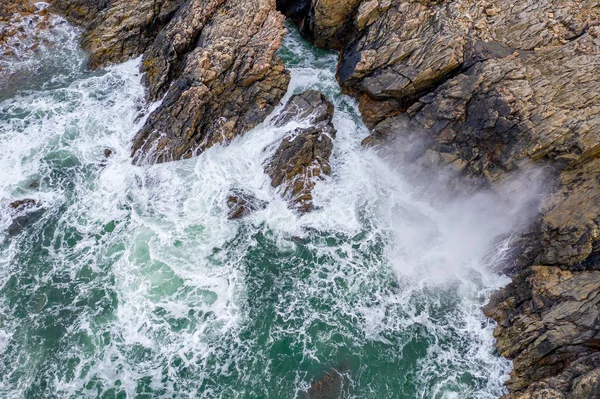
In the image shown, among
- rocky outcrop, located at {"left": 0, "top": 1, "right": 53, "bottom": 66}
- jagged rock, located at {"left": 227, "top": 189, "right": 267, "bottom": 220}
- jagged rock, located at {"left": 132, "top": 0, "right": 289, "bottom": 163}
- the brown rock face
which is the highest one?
the brown rock face

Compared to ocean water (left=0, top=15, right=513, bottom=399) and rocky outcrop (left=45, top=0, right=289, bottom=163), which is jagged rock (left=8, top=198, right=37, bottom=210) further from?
rocky outcrop (left=45, top=0, right=289, bottom=163)

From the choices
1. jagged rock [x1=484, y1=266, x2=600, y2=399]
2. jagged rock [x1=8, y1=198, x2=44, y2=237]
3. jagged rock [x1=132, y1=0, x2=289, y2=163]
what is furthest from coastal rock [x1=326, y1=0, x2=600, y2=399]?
jagged rock [x1=8, y1=198, x2=44, y2=237]

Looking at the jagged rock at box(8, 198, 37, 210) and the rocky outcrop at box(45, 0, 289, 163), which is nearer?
the jagged rock at box(8, 198, 37, 210)

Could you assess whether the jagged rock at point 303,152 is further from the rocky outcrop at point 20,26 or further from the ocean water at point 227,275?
the rocky outcrop at point 20,26

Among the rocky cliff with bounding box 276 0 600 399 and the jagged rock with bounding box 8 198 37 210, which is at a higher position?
the rocky cliff with bounding box 276 0 600 399

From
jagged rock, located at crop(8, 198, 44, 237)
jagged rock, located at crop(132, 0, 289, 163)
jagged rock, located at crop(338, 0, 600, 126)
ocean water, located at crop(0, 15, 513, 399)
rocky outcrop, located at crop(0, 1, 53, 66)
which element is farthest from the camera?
rocky outcrop, located at crop(0, 1, 53, 66)

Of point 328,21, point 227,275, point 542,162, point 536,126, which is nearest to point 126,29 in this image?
point 328,21

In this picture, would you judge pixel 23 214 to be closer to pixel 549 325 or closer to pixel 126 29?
pixel 126 29
